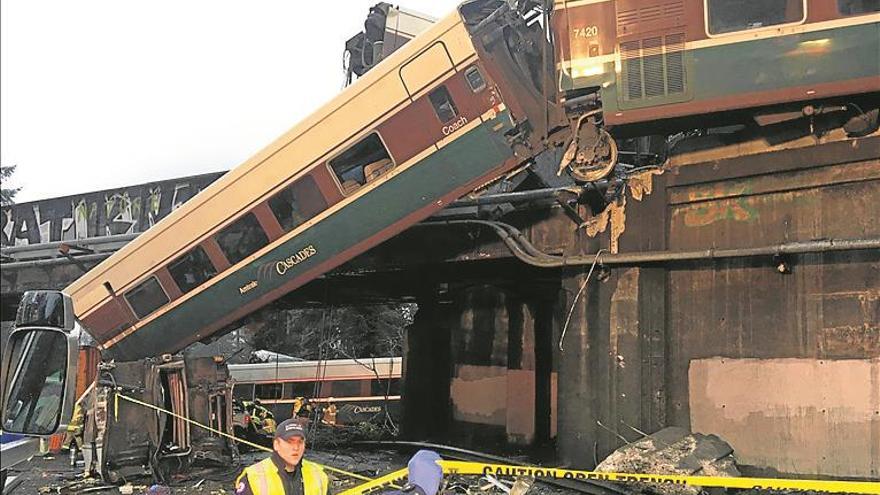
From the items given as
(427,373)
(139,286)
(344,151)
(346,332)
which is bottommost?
(427,373)

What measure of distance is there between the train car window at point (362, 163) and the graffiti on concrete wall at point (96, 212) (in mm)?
6787

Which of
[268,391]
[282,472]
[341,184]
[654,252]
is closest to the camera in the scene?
[282,472]

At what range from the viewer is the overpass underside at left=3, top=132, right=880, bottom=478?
27.5 feet

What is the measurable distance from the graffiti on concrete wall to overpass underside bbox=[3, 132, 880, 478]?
351 inches

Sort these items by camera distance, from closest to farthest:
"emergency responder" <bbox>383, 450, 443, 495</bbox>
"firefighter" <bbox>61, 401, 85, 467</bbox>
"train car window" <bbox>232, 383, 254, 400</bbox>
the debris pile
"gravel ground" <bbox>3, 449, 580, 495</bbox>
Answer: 1. "emergency responder" <bbox>383, 450, 443, 495</bbox>
2. the debris pile
3. "gravel ground" <bbox>3, 449, 580, 495</bbox>
4. "firefighter" <bbox>61, 401, 85, 467</bbox>
5. "train car window" <bbox>232, 383, 254, 400</bbox>

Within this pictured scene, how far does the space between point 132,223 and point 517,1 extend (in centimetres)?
1205

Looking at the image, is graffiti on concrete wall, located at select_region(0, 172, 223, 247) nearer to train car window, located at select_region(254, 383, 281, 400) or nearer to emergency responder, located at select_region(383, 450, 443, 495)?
train car window, located at select_region(254, 383, 281, 400)

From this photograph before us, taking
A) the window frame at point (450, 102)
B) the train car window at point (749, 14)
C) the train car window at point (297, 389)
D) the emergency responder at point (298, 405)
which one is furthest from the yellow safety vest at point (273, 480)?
the train car window at point (297, 389)

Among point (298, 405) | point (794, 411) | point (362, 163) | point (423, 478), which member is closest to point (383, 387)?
point (298, 405)

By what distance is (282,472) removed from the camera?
360cm

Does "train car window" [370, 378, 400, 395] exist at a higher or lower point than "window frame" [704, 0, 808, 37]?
lower

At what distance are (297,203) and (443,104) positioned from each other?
8.70 ft

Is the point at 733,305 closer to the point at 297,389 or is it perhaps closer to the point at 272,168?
the point at 272,168

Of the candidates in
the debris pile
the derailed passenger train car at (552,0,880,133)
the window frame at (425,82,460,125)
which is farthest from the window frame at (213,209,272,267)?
the debris pile
